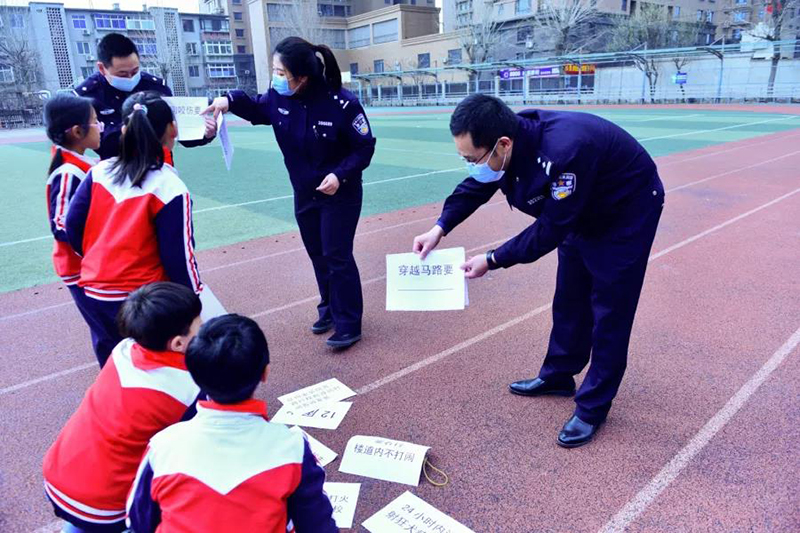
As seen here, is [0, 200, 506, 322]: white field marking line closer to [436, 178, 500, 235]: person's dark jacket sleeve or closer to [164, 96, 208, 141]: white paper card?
[164, 96, 208, 141]: white paper card

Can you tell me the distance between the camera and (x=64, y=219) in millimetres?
2635

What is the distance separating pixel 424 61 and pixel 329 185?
5843 cm

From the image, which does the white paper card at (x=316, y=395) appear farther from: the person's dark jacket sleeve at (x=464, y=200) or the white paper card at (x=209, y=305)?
the person's dark jacket sleeve at (x=464, y=200)

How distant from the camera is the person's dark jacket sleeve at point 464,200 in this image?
3039 millimetres

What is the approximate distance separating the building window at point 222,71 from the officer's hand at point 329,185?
6607 centimetres

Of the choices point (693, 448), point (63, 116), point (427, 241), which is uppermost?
point (63, 116)

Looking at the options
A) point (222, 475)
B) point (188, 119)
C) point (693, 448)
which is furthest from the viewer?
point (188, 119)

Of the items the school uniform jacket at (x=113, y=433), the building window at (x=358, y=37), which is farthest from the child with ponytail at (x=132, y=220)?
the building window at (x=358, y=37)

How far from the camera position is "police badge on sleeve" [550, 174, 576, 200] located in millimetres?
2328

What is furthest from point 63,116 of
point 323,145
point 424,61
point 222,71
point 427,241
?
point 222,71

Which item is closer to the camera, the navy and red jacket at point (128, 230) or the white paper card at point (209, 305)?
the navy and red jacket at point (128, 230)

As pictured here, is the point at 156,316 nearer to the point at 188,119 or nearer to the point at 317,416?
the point at 317,416

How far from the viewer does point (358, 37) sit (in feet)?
Result: 219

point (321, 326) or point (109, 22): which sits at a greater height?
point (109, 22)
